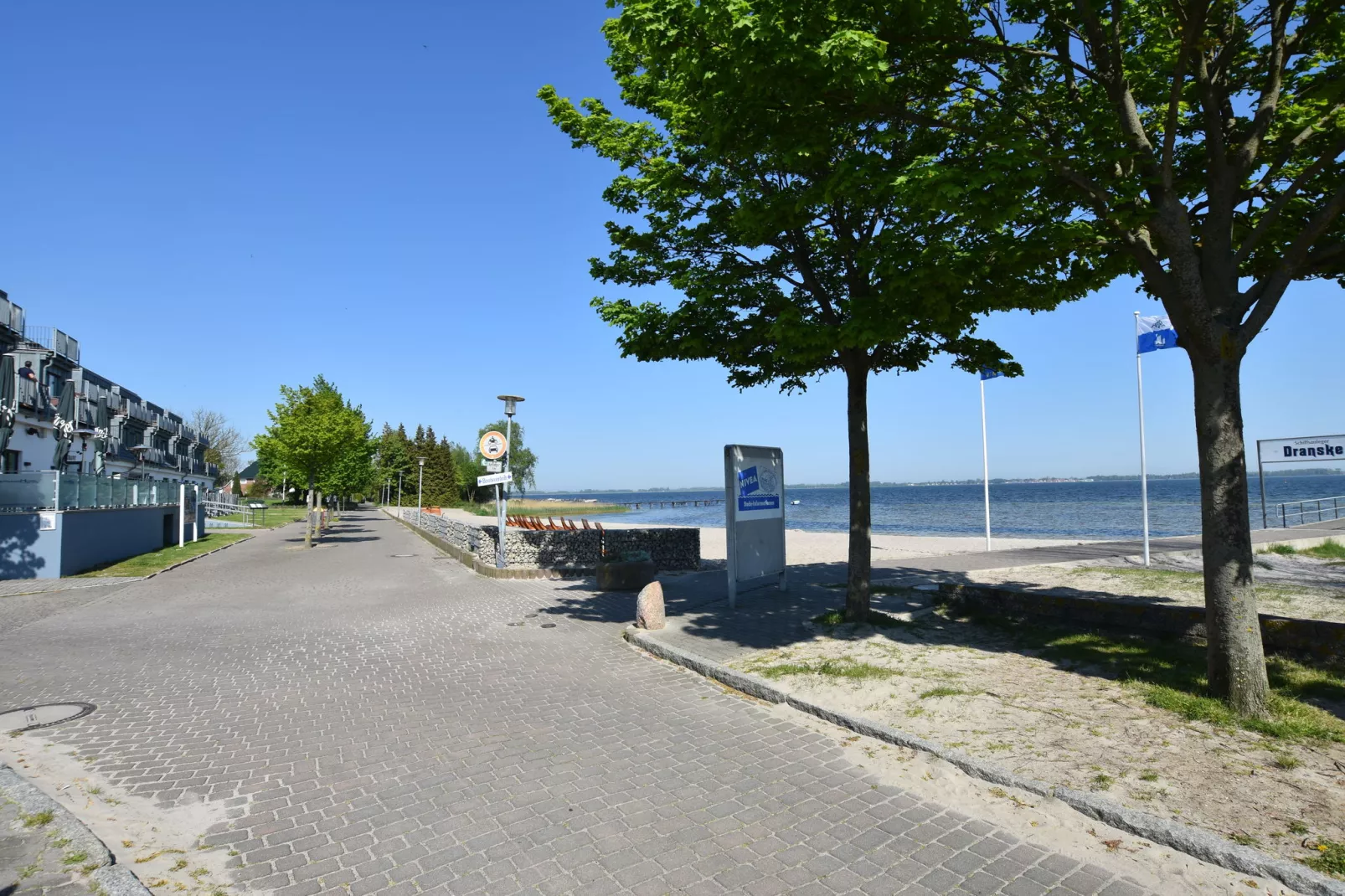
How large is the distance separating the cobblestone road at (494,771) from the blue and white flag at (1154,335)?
13455 millimetres

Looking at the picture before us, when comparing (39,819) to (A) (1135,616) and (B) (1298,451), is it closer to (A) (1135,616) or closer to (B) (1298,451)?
(A) (1135,616)

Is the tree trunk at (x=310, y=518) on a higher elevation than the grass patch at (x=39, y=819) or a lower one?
higher

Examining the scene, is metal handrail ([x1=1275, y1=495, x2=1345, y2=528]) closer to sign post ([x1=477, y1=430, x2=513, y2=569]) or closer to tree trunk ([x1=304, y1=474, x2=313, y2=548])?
sign post ([x1=477, y1=430, x2=513, y2=569])

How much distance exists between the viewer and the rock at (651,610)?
29.8 ft

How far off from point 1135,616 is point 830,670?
361 cm

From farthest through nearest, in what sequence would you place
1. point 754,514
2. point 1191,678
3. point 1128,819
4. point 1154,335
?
1. point 1154,335
2. point 754,514
3. point 1191,678
4. point 1128,819

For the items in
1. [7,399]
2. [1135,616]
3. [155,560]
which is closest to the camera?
[1135,616]

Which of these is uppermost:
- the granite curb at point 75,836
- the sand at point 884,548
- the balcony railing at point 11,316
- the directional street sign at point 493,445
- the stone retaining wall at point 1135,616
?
the balcony railing at point 11,316

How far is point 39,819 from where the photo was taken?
4.03 m

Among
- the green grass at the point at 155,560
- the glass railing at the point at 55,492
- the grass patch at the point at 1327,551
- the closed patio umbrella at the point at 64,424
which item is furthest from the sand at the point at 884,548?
the closed patio umbrella at the point at 64,424

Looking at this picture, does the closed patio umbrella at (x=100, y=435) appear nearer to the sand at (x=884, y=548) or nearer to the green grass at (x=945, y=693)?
the sand at (x=884, y=548)

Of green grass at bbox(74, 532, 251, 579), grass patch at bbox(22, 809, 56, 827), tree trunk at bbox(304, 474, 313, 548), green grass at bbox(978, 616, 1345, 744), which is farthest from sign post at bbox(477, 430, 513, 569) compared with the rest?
tree trunk at bbox(304, 474, 313, 548)

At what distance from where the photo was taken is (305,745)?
5.33m

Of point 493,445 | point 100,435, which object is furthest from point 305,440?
point 493,445
